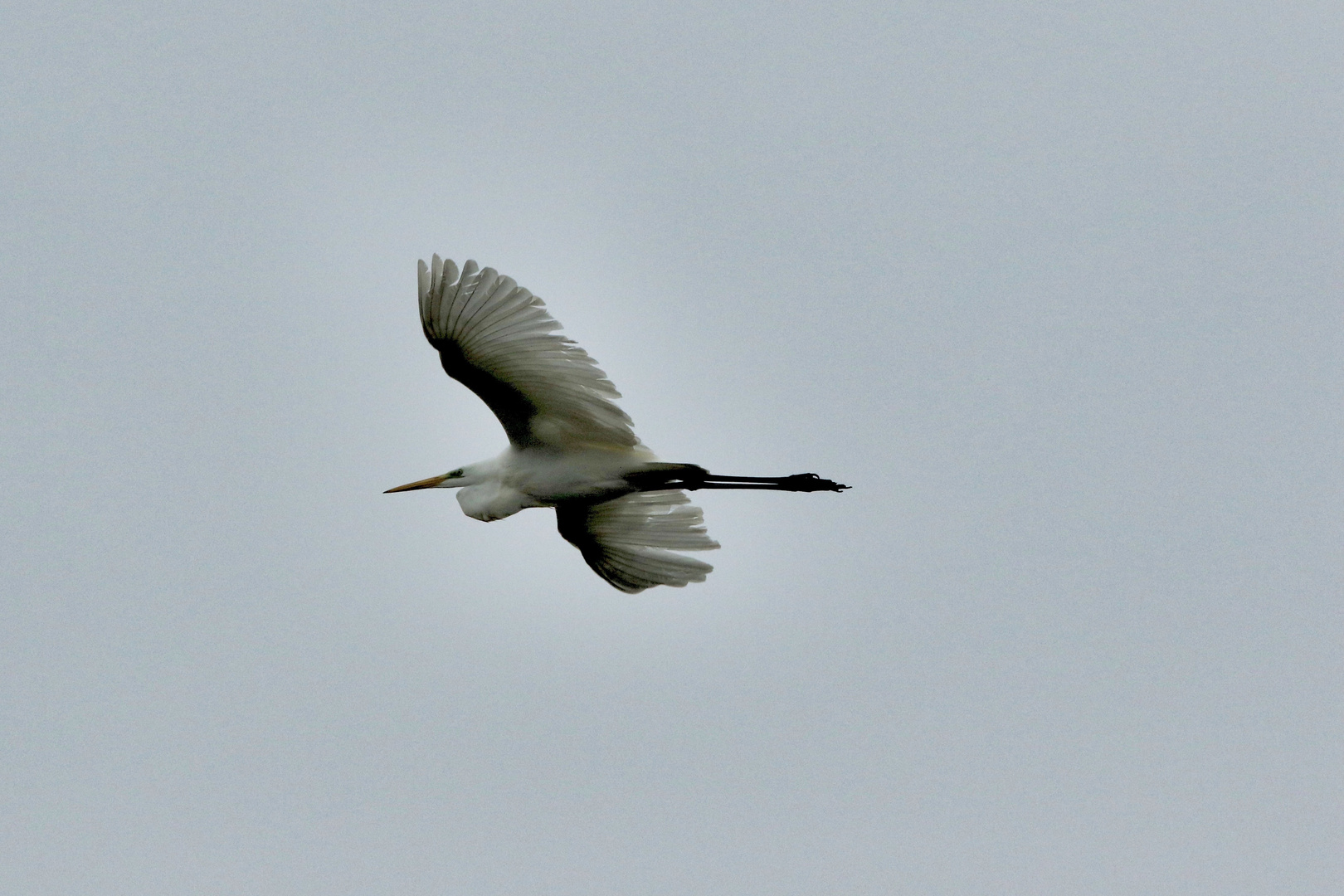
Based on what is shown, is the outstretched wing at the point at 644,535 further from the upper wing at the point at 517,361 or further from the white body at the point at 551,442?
the upper wing at the point at 517,361

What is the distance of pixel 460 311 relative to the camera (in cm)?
866

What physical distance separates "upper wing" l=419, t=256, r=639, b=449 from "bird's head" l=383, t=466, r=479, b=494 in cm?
62

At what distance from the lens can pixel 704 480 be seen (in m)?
9.99

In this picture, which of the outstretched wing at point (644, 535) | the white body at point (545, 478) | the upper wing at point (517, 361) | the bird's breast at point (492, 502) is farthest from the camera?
the outstretched wing at point (644, 535)

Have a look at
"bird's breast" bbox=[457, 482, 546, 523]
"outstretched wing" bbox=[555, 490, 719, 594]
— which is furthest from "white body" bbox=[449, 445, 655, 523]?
"outstretched wing" bbox=[555, 490, 719, 594]

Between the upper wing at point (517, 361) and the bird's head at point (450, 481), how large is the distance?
2.02 feet

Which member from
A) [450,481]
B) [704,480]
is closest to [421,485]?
[450,481]

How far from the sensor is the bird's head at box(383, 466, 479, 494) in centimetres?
1031

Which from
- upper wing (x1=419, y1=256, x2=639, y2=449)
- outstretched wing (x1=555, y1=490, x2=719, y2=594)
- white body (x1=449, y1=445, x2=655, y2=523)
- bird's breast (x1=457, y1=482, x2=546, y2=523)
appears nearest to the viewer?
upper wing (x1=419, y1=256, x2=639, y2=449)

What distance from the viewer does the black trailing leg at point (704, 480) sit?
9836mm

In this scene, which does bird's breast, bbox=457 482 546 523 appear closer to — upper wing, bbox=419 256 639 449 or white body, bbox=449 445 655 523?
white body, bbox=449 445 655 523

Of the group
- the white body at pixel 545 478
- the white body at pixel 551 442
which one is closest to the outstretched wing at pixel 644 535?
the white body at pixel 551 442

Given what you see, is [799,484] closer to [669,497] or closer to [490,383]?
[669,497]

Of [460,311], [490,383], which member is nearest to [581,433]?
[490,383]
